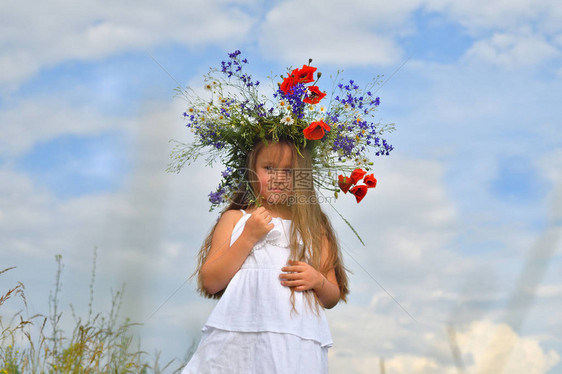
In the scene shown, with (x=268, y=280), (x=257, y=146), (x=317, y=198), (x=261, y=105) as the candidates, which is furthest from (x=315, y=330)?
(x=261, y=105)

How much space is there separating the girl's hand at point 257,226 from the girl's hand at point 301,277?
264 mm

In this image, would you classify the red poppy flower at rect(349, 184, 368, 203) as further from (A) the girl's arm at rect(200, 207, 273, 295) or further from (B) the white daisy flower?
(A) the girl's arm at rect(200, 207, 273, 295)

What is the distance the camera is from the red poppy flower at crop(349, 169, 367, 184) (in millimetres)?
4180

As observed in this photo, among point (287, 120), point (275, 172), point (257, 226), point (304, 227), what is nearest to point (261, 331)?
point (257, 226)

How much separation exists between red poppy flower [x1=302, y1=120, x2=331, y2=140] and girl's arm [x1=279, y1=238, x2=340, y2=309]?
2.97ft

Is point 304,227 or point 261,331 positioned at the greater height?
point 304,227

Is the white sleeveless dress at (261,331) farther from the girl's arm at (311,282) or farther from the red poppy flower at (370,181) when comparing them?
the red poppy flower at (370,181)

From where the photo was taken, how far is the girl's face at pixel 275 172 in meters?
3.89

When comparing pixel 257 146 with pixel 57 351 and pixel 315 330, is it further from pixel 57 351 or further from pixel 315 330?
pixel 57 351

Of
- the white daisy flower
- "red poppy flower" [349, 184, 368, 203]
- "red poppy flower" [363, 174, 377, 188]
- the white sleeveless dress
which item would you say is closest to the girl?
the white sleeveless dress

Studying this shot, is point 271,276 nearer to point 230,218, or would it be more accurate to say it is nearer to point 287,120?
point 230,218

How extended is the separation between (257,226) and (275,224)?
21 cm

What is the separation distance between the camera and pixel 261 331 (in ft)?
10.8

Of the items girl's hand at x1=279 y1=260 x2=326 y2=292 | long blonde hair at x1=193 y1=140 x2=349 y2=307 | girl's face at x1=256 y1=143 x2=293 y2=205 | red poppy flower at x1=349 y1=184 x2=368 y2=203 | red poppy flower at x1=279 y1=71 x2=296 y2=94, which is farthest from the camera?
red poppy flower at x1=349 y1=184 x2=368 y2=203
